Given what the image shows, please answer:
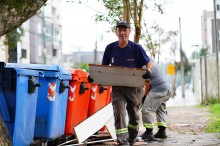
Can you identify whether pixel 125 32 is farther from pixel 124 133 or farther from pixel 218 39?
pixel 218 39

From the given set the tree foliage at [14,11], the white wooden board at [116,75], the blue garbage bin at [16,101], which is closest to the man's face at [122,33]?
the white wooden board at [116,75]

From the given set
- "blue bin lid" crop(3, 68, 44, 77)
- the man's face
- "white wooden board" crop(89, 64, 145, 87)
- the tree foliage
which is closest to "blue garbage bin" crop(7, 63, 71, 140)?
"blue bin lid" crop(3, 68, 44, 77)

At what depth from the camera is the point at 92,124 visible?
7.34m

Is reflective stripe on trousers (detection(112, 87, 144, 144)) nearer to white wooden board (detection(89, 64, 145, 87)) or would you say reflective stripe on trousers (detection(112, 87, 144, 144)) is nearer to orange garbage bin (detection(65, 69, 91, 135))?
white wooden board (detection(89, 64, 145, 87))

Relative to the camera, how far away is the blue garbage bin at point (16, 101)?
584 cm

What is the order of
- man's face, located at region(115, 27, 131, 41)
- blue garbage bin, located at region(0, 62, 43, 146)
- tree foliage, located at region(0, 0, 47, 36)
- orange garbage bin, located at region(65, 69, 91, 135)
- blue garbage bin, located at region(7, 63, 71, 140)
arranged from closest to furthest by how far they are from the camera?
tree foliage, located at region(0, 0, 47, 36)
blue garbage bin, located at region(0, 62, 43, 146)
blue garbage bin, located at region(7, 63, 71, 140)
man's face, located at region(115, 27, 131, 41)
orange garbage bin, located at region(65, 69, 91, 135)

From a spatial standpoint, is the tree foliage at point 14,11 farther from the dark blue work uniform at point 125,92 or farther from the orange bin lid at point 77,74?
the orange bin lid at point 77,74

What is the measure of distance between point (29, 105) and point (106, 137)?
2.27m

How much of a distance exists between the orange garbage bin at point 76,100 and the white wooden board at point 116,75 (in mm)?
884

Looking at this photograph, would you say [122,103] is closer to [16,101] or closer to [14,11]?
[16,101]

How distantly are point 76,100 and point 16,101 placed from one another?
6.61 ft

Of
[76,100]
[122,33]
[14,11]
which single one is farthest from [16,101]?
[76,100]

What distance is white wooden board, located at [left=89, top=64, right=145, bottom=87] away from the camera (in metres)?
6.73

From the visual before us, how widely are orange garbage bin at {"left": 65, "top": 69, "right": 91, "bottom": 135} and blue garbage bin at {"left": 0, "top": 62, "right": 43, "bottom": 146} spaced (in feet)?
4.94
